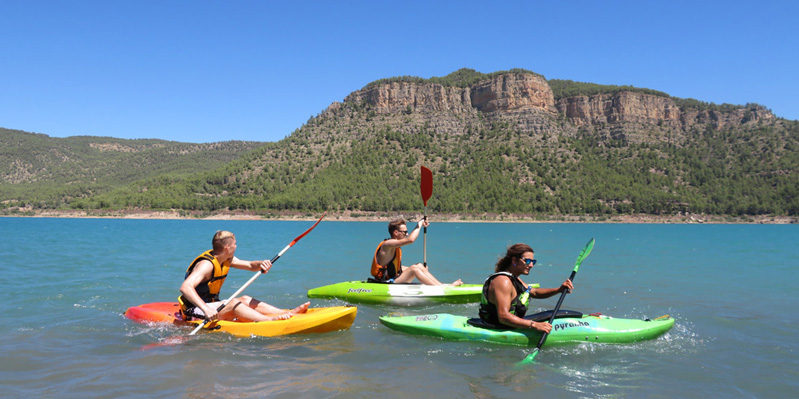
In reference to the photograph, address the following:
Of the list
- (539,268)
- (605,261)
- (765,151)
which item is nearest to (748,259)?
(605,261)

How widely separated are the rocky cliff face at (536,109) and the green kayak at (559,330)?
116 m

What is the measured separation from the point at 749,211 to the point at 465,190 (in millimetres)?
55750

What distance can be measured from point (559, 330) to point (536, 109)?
4909 inches

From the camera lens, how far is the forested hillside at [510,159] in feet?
333

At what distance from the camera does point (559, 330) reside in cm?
754

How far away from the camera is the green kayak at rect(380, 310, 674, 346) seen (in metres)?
7.46

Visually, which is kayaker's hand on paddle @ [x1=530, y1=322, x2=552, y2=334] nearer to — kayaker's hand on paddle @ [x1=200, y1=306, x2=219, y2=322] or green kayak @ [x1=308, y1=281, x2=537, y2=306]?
green kayak @ [x1=308, y1=281, x2=537, y2=306]

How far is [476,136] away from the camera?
120250 millimetres

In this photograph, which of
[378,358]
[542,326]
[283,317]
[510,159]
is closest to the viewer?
[378,358]

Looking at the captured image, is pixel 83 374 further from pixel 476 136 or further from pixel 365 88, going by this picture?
pixel 365 88

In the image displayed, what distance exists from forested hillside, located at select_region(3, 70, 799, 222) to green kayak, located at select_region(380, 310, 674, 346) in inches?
3578

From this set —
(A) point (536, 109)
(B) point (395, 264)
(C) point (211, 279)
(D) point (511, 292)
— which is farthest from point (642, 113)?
(C) point (211, 279)

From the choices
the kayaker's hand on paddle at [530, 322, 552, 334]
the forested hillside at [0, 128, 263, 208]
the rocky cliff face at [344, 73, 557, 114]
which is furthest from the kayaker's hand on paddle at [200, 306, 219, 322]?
the forested hillside at [0, 128, 263, 208]

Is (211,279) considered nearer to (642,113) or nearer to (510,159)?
(510,159)
